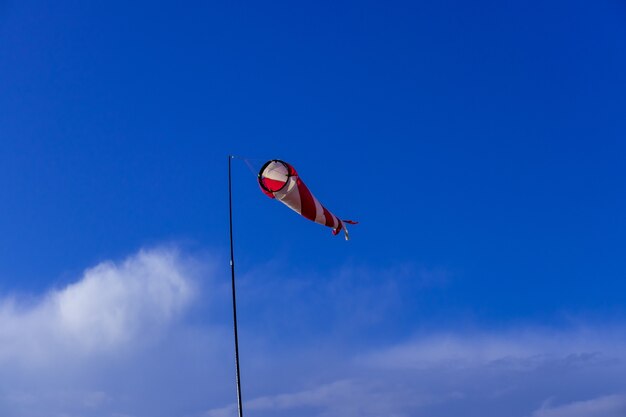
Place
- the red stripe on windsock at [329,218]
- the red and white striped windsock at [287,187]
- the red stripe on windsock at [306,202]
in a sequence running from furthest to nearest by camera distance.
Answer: the red stripe on windsock at [329,218], the red stripe on windsock at [306,202], the red and white striped windsock at [287,187]

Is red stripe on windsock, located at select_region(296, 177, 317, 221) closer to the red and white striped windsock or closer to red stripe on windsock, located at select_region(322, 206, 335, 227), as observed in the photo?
the red and white striped windsock

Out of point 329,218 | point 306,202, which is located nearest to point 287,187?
point 306,202

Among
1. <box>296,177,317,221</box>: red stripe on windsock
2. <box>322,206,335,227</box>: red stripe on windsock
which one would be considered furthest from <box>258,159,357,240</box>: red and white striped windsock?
<box>322,206,335,227</box>: red stripe on windsock

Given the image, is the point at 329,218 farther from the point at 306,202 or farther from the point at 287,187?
the point at 287,187

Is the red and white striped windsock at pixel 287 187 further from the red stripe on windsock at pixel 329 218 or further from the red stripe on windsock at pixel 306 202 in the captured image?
the red stripe on windsock at pixel 329 218

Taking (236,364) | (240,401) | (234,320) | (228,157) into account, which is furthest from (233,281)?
(228,157)

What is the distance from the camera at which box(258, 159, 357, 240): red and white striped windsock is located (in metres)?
18.7

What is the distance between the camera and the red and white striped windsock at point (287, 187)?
61.2ft

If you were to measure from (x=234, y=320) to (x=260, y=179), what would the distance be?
631cm

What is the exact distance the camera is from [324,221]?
20.1 metres

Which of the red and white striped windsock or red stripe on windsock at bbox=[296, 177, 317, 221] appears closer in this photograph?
the red and white striped windsock

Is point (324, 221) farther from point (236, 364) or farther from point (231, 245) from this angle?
point (236, 364)

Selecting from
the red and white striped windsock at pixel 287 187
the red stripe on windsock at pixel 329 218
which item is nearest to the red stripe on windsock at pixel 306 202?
the red and white striped windsock at pixel 287 187

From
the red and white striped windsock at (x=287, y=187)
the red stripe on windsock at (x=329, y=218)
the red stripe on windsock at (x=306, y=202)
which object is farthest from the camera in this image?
the red stripe on windsock at (x=329, y=218)
